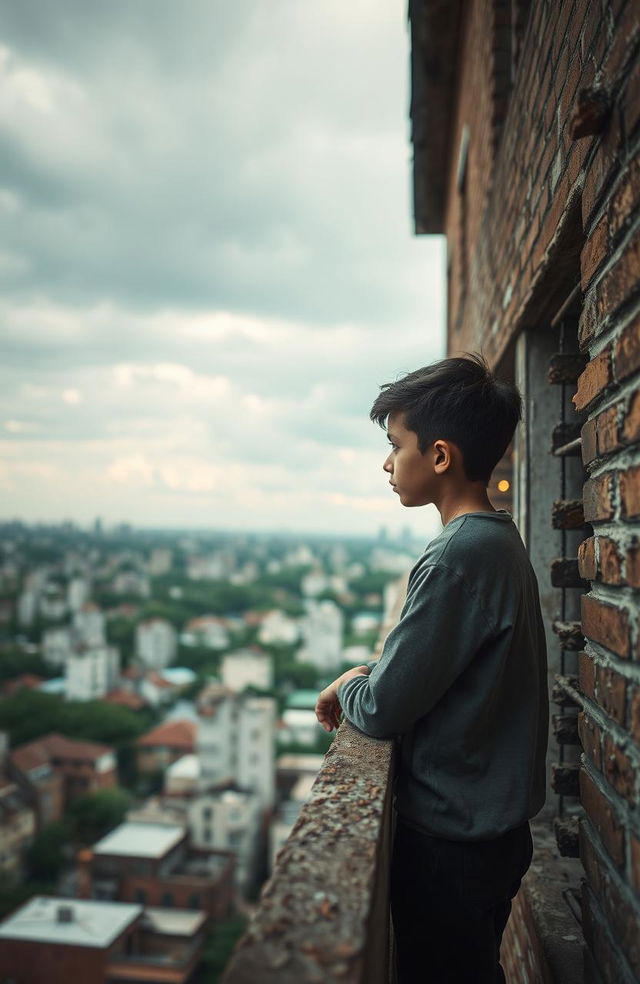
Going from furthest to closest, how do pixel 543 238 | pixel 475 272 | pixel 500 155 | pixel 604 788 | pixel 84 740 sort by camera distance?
pixel 84 740 < pixel 475 272 < pixel 500 155 < pixel 543 238 < pixel 604 788

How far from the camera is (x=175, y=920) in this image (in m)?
31.4

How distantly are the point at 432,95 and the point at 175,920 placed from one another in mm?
34552

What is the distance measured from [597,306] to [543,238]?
698 millimetres

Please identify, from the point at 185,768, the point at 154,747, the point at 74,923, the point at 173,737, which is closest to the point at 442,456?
the point at 74,923

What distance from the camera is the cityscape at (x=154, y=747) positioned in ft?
102

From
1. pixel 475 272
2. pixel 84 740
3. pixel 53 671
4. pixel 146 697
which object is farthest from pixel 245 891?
pixel 475 272

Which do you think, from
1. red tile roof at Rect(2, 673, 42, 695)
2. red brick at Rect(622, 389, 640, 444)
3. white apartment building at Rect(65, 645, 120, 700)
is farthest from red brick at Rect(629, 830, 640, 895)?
red tile roof at Rect(2, 673, 42, 695)

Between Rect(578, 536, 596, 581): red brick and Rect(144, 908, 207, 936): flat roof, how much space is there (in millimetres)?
34277

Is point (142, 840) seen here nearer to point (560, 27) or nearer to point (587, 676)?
point (587, 676)

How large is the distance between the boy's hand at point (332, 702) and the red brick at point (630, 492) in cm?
74

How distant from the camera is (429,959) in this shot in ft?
4.58

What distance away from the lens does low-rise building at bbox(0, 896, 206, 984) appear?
88.5ft

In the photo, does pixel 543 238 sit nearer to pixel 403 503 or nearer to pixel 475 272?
pixel 403 503

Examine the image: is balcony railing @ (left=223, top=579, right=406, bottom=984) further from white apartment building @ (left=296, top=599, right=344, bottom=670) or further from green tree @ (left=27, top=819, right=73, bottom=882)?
white apartment building @ (left=296, top=599, right=344, bottom=670)
